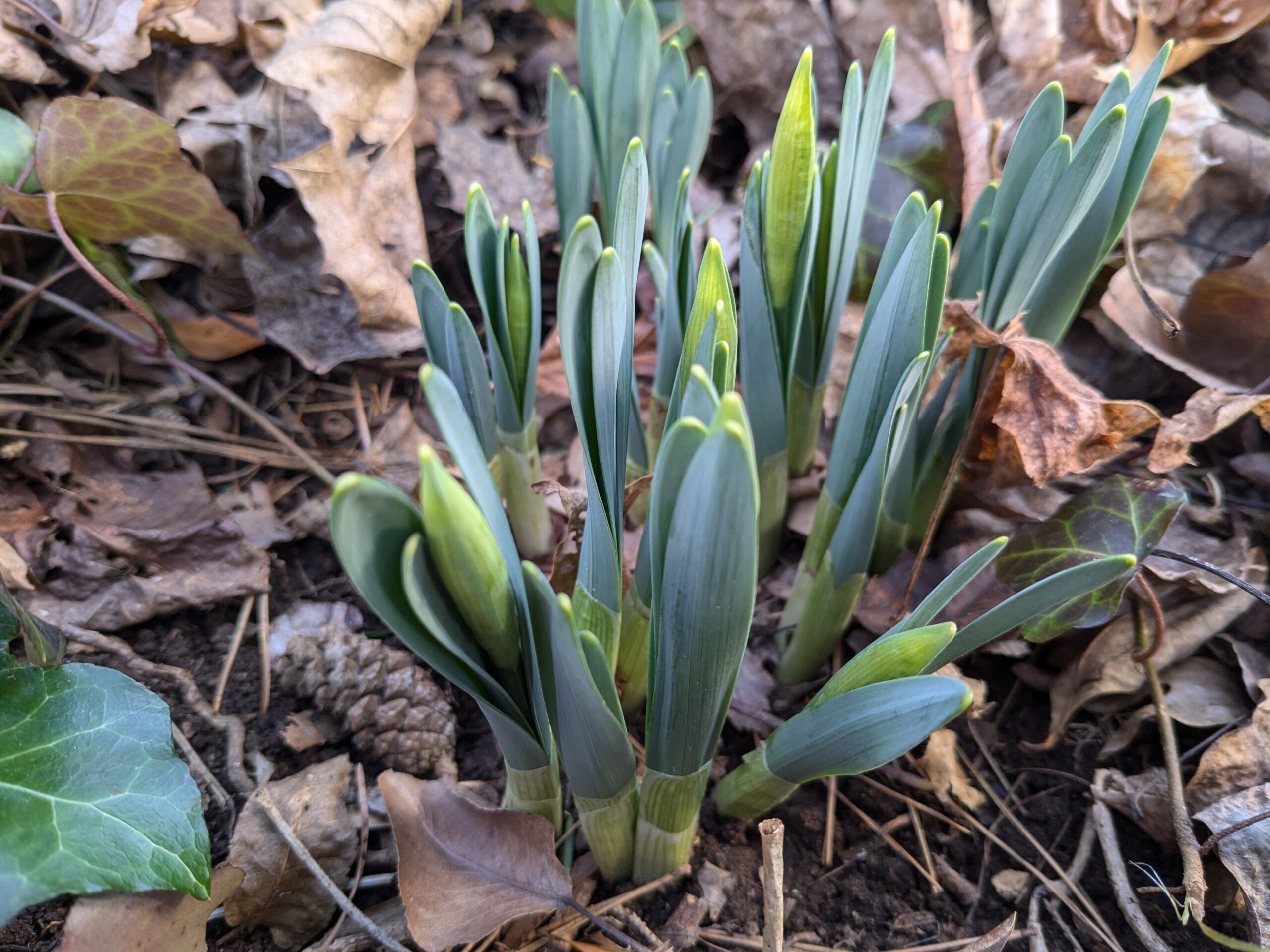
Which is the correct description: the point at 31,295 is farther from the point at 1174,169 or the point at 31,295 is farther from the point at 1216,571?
the point at 1174,169

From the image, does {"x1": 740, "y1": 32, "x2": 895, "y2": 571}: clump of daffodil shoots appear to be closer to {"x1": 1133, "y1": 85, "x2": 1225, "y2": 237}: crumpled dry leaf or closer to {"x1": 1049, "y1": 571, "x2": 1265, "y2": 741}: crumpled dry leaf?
{"x1": 1049, "y1": 571, "x2": 1265, "y2": 741}: crumpled dry leaf

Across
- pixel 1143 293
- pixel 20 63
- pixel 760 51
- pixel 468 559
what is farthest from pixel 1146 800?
pixel 20 63

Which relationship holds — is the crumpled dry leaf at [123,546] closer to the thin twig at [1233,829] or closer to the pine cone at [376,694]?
the pine cone at [376,694]

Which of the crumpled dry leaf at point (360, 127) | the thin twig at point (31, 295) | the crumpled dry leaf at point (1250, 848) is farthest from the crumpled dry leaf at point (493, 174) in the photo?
the crumpled dry leaf at point (1250, 848)

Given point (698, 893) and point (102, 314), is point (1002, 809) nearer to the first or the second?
point (698, 893)

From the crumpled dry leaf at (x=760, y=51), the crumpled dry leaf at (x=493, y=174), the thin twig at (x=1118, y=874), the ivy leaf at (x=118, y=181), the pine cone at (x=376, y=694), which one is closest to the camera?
the thin twig at (x=1118, y=874)

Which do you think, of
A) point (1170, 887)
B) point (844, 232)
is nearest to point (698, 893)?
point (1170, 887)
